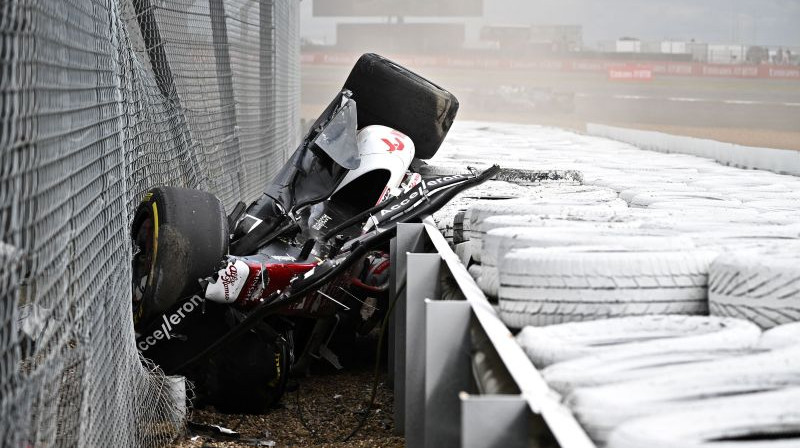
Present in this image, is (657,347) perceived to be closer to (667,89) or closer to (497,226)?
(497,226)

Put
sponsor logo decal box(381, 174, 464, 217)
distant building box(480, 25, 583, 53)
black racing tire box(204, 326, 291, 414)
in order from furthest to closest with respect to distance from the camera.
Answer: distant building box(480, 25, 583, 53) < sponsor logo decal box(381, 174, 464, 217) < black racing tire box(204, 326, 291, 414)

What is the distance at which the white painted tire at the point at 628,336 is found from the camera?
2549 mm

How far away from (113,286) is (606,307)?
163 cm

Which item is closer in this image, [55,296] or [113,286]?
[55,296]

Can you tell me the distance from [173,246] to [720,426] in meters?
2.96

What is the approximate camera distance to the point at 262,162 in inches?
390

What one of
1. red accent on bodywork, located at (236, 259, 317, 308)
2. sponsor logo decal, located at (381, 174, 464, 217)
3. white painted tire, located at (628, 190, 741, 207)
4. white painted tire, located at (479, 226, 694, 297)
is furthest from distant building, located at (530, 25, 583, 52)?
white painted tire, located at (479, 226, 694, 297)

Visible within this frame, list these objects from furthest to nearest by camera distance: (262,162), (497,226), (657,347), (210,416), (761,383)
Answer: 1. (262,162)
2. (210,416)
3. (497,226)
4. (657,347)
5. (761,383)

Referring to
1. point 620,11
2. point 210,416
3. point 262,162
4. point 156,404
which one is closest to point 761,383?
point 156,404

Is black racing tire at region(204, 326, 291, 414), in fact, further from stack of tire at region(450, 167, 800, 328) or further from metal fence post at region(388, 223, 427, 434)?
stack of tire at region(450, 167, 800, 328)

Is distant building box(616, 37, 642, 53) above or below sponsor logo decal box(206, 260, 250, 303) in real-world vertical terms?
above

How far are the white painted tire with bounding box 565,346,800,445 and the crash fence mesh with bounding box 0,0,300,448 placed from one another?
1.12 metres

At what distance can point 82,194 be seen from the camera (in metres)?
3.05

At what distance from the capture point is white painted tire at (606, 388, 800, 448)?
6.40 ft
